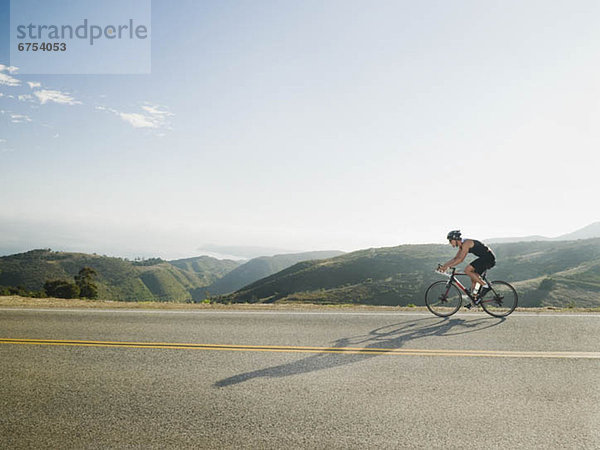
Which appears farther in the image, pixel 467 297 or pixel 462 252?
pixel 467 297

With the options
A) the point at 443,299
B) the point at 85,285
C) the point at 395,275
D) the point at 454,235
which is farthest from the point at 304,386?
the point at 85,285

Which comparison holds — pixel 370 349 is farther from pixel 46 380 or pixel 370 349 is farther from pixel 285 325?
pixel 46 380

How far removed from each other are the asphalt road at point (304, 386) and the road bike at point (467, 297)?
2.50ft

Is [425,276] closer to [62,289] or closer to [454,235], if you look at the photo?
[454,235]

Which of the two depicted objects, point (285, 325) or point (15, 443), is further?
point (285, 325)

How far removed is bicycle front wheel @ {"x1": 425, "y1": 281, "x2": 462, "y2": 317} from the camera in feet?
31.2

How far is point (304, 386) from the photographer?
503cm

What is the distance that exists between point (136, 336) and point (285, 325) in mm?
3140

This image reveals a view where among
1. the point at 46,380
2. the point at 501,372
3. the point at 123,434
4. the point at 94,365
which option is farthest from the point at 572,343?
the point at 46,380

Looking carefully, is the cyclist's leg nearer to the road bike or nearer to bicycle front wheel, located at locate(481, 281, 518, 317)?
the road bike

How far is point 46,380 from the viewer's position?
5414 mm

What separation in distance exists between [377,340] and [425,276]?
7161 centimetres

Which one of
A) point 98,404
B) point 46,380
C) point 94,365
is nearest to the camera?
point 98,404

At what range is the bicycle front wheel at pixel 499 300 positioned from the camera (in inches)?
358
